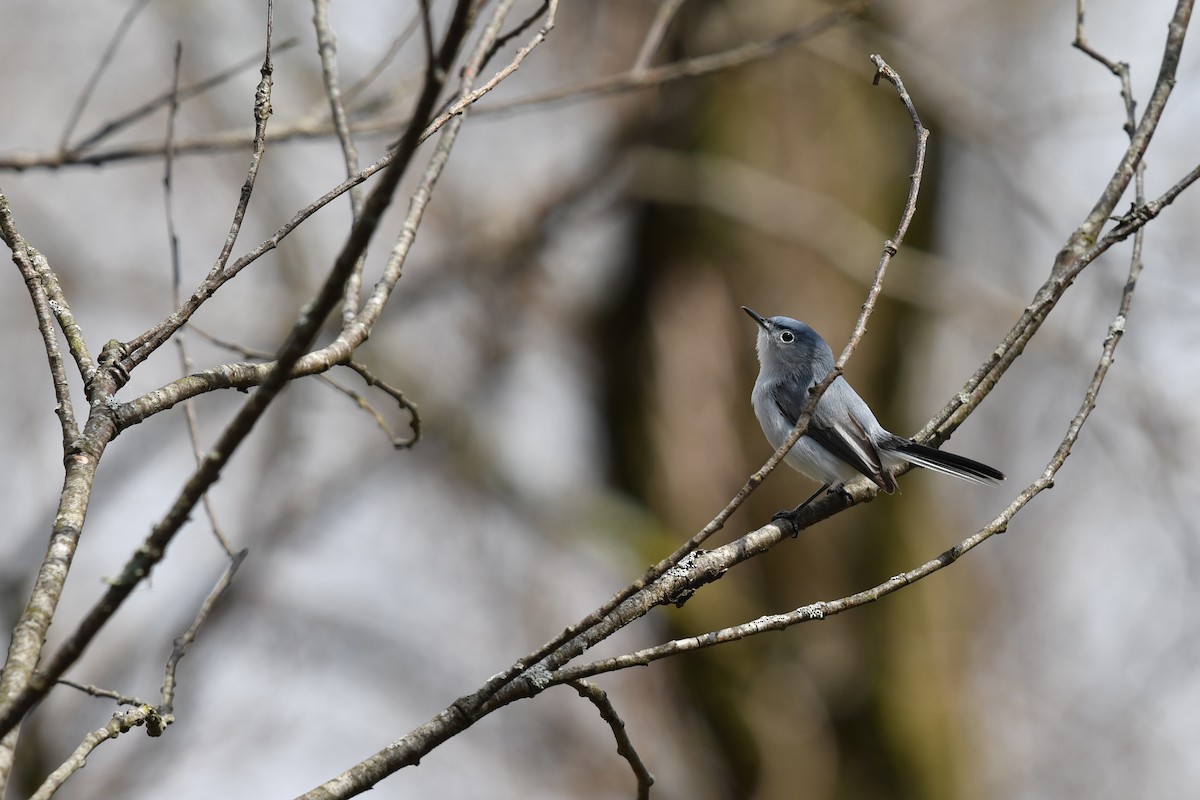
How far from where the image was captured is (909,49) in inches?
285

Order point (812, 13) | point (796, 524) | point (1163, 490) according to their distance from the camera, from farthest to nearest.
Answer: point (812, 13), point (1163, 490), point (796, 524)

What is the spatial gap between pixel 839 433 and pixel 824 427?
90 mm

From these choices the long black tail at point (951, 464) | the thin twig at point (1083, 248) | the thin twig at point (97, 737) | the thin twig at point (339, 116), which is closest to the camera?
the thin twig at point (97, 737)

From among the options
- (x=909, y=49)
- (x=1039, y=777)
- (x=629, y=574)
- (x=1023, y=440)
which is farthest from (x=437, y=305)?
(x=1039, y=777)

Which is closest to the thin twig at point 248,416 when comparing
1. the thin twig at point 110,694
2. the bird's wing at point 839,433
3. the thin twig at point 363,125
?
the thin twig at point 110,694

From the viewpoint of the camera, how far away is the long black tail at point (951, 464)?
10.6 feet

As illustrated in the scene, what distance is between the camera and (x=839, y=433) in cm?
359

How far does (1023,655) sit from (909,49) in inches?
264

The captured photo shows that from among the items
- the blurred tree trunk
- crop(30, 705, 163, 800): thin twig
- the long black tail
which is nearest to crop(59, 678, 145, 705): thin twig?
crop(30, 705, 163, 800): thin twig

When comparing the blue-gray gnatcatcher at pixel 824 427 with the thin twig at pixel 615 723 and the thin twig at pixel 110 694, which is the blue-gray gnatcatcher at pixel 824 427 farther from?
the thin twig at pixel 110 694

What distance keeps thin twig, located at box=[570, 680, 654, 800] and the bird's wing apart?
51.5 inches

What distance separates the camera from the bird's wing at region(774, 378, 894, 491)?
3.29 meters

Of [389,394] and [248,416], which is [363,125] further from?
[248,416]

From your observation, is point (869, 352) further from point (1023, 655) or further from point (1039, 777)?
point (1039, 777)
